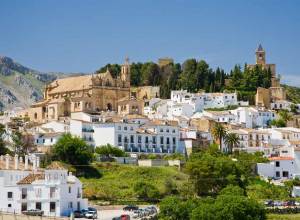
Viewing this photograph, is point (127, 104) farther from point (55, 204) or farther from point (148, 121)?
point (55, 204)

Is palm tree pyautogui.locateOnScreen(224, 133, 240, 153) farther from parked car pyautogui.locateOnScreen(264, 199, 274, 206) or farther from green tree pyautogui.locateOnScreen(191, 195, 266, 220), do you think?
green tree pyautogui.locateOnScreen(191, 195, 266, 220)

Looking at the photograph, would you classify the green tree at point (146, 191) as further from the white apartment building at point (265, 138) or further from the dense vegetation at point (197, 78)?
the dense vegetation at point (197, 78)

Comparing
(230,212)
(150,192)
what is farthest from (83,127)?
(230,212)

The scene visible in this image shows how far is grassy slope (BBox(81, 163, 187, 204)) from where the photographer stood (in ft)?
203

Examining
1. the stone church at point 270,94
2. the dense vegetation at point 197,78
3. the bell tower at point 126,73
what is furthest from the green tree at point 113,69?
the stone church at point 270,94

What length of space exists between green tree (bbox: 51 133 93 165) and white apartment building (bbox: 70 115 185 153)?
9.38 meters

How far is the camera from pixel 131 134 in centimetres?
7850

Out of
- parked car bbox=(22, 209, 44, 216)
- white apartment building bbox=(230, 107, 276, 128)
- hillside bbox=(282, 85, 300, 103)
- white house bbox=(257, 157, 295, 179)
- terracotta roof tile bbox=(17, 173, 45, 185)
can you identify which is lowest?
parked car bbox=(22, 209, 44, 216)

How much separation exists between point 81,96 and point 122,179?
27680 millimetres

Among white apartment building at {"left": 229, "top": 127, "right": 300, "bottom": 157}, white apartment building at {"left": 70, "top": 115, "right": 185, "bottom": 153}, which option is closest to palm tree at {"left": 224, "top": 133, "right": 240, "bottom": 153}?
white apartment building at {"left": 229, "top": 127, "right": 300, "bottom": 157}

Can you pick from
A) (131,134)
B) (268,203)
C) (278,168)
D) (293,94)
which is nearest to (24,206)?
(268,203)

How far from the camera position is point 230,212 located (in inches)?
1891

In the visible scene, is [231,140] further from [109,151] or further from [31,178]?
[31,178]

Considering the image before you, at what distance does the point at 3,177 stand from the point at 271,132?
136ft
